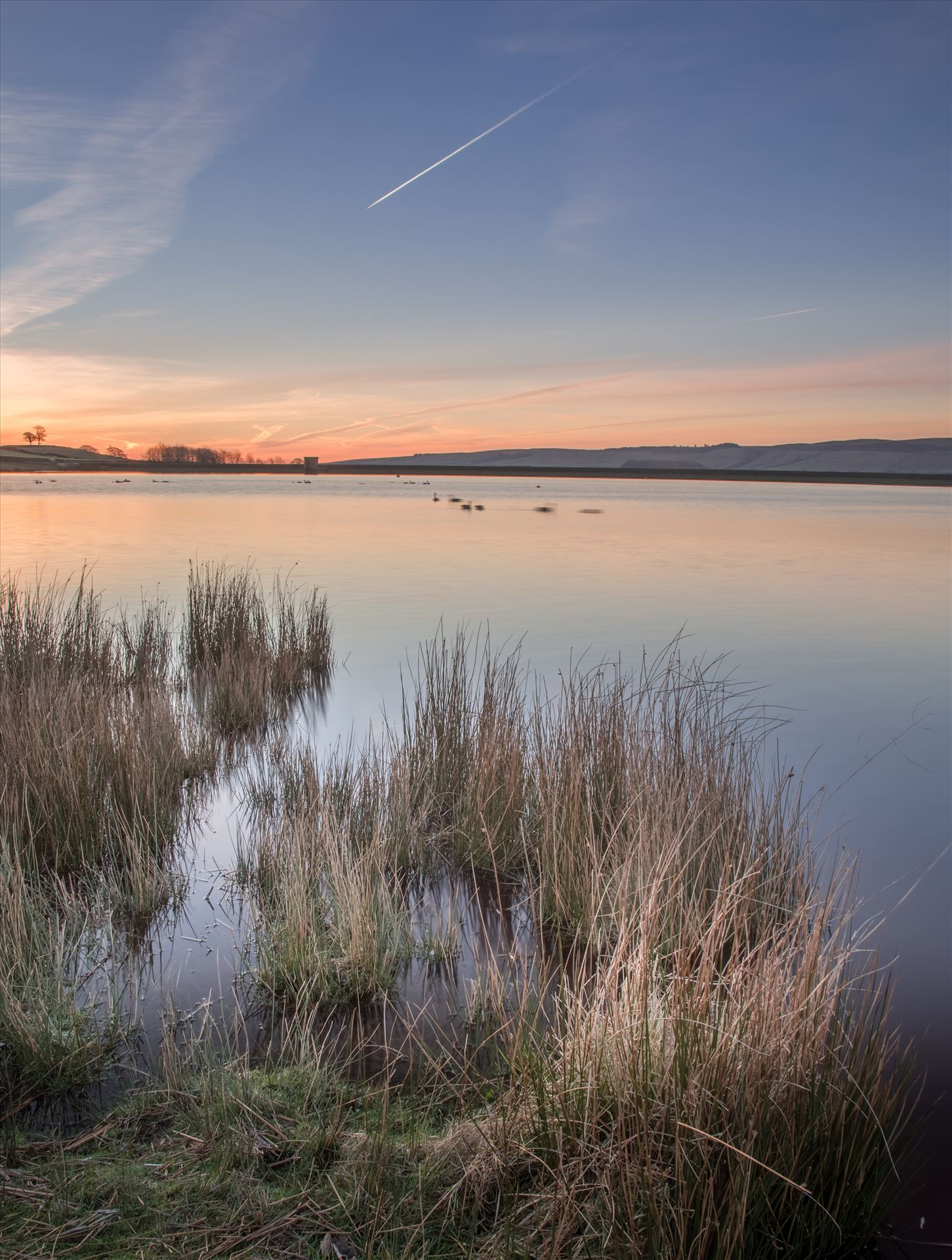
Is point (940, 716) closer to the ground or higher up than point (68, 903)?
closer to the ground

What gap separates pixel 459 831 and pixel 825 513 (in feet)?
142

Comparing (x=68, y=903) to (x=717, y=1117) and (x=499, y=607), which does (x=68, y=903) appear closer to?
(x=717, y=1117)

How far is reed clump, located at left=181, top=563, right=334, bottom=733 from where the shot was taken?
25.4 ft

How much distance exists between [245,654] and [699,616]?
8320 mm

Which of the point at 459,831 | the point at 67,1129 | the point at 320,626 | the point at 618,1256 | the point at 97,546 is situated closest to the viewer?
the point at 618,1256

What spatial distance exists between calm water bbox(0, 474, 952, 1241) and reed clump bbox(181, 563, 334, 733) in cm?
44

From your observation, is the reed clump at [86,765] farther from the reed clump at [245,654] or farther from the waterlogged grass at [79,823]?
the reed clump at [245,654]

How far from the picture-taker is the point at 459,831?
471cm

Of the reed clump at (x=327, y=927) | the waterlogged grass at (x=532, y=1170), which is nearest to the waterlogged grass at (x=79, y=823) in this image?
the waterlogged grass at (x=532, y=1170)

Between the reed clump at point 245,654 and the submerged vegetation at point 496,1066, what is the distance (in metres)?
3.10

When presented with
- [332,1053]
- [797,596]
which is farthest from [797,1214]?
[797,596]

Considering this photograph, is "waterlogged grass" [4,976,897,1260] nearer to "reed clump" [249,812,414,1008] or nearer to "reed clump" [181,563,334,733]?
"reed clump" [249,812,414,1008]

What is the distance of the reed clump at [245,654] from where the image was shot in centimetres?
773

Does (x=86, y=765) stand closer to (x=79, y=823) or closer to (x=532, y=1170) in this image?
(x=79, y=823)
